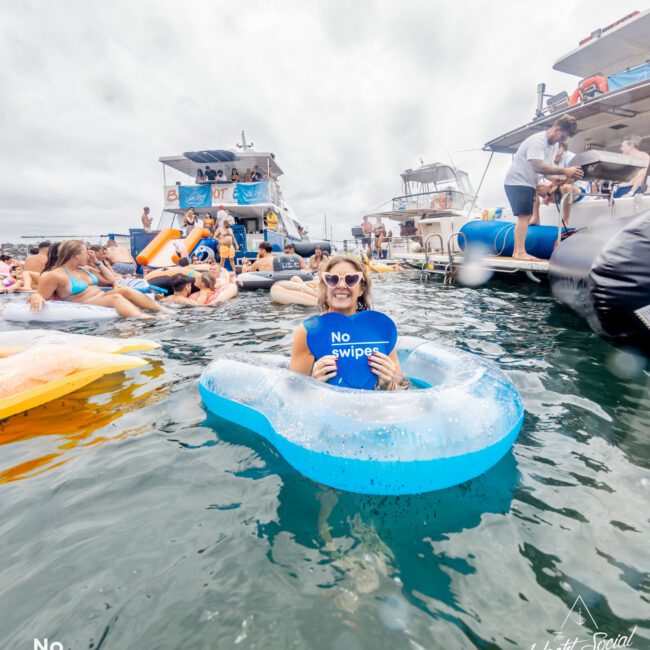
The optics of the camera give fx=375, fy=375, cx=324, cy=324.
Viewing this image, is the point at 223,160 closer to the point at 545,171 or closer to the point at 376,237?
the point at 376,237

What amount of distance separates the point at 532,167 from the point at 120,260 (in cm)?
1281

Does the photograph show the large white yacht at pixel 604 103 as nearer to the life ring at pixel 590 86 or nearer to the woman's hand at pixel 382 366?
the life ring at pixel 590 86

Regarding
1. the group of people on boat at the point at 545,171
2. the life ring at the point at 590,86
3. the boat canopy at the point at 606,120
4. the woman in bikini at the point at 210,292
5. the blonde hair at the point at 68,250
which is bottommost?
the woman in bikini at the point at 210,292

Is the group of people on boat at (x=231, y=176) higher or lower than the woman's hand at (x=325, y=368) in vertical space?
higher

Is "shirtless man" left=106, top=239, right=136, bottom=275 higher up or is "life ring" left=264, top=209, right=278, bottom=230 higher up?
"life ring" left=264, top=209, right=278, bottom=230

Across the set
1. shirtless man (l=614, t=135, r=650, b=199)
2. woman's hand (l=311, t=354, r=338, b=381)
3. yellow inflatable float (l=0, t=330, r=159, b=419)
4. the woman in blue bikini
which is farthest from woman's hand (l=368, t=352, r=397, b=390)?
shirtless man (l=614, t=135, r=650, b=199)

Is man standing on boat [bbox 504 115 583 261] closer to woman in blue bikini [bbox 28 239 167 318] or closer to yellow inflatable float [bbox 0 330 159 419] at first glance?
yellow inflatable float [bbox 0 330 159 419]

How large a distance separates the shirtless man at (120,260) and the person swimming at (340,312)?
1204 cm

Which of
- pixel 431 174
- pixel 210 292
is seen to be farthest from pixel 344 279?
pixel 431 174

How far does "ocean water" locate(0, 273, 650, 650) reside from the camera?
1.17 metres

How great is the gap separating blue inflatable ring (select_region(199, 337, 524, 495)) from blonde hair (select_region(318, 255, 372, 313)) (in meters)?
0.59

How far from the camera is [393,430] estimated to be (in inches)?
67.0

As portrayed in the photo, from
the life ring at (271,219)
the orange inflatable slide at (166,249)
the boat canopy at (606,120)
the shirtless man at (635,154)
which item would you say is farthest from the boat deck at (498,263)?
the life ring at (271,219)

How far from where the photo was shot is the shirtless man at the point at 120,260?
12570mm
